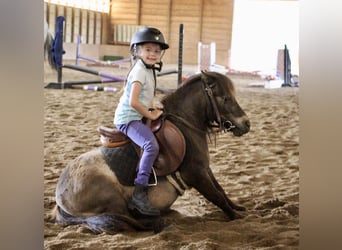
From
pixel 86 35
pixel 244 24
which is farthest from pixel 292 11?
pixel 86 35

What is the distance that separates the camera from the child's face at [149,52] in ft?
4.83

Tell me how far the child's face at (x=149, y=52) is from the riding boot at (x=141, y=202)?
0.35 m

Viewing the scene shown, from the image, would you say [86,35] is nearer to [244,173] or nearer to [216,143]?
[216,143]

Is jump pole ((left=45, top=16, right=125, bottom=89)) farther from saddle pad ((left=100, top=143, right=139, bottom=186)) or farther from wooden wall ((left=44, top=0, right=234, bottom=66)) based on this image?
saddle pad ((left=100, top=143, right=139, bottom=186))

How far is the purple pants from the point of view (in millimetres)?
1483

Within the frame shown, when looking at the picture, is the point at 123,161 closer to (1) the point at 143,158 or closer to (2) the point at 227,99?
(1) the point at 143,158

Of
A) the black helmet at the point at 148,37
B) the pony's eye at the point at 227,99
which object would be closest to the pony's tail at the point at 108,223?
the pony's eye at the point at 227,99

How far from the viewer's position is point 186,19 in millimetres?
1534

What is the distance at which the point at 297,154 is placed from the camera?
4.97 ft

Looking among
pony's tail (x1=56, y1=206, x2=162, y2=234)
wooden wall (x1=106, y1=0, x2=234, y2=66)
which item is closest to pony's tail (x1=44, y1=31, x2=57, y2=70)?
wooden wall (x1=106, y1=0, x2=234, y2=66)

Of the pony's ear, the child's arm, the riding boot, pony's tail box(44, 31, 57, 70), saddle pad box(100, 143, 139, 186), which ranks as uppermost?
pony's tail box(44, 31, 57, 70)
